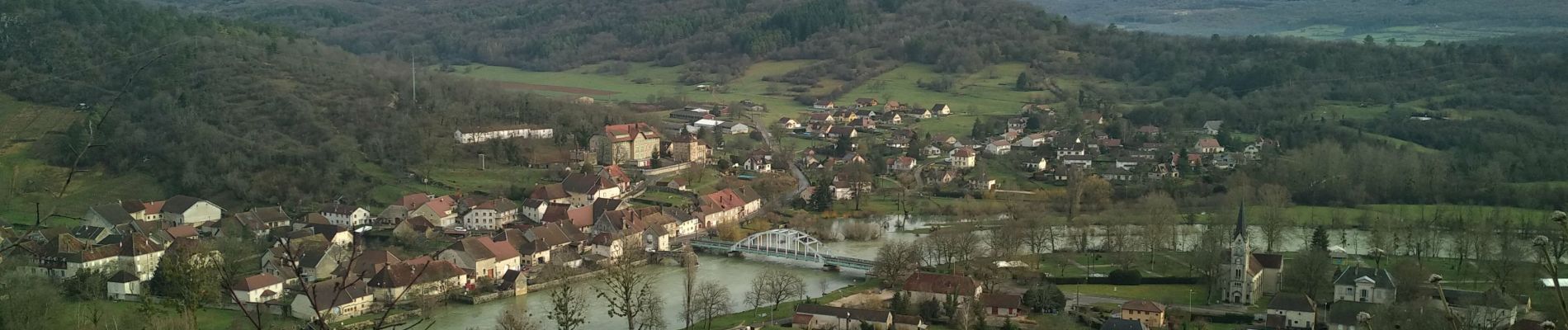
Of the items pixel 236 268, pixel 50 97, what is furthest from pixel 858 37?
pixel 236 268

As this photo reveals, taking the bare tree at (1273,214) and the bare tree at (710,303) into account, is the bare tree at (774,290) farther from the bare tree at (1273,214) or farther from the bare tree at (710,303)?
the bare tree at (1273,214)

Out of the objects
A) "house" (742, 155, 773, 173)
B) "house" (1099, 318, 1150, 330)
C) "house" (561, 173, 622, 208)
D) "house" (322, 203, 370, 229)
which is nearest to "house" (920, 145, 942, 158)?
"house" (742, 155, 773, 173)

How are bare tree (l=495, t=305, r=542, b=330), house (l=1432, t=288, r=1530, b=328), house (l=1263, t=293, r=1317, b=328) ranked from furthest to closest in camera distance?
house (l=1263, t=293, r=1317, b=328), bare tree (l=495, t=305, r=542, b=330), house (l=1432, t=288, r=1530, b=328)

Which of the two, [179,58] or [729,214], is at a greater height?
[179,58]

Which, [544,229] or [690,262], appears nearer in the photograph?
[690,262]

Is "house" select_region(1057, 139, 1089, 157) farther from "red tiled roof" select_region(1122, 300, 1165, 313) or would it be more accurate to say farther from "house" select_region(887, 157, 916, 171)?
"red tiled roof" select_region(1122, 300, 1165, 313)

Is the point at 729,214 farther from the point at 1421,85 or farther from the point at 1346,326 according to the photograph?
the point at 1421,85

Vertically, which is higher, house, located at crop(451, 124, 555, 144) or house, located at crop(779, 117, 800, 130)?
house, located at crop(451, 124, 555, 144)
